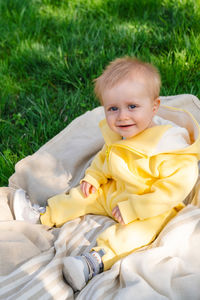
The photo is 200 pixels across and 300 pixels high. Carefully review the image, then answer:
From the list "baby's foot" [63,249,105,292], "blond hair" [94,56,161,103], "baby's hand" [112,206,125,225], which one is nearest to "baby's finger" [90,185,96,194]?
"baby's hand" [112,206,125,225]

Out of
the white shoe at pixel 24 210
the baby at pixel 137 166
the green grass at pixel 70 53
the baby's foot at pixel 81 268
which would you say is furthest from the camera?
the green grass at pixel 70 53

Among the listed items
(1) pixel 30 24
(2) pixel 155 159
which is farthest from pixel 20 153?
(1) pixel 30 24

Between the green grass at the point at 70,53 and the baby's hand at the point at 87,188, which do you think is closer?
the baby's hand at the point at 87,188

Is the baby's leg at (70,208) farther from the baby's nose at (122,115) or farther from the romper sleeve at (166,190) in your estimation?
the baby's nose at (122,115)

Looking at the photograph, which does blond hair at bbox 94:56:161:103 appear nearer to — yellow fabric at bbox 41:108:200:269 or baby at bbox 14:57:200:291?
baby at bbox 14:57:200:291

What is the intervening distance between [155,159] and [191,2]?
7.01ft

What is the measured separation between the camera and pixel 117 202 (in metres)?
2.07

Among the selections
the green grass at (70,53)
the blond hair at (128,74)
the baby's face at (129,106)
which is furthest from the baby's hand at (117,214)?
the green grass at (70,53)

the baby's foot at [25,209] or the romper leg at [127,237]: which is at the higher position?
the romper leg at [127,237]

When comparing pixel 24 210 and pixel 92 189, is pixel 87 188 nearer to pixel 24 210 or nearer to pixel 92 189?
pixel 92 189

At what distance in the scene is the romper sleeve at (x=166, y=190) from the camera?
6.07 ft

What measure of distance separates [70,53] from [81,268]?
2206 mm

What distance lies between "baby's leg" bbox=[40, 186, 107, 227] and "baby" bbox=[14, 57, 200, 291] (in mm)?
176

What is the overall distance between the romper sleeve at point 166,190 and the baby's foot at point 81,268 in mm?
243
